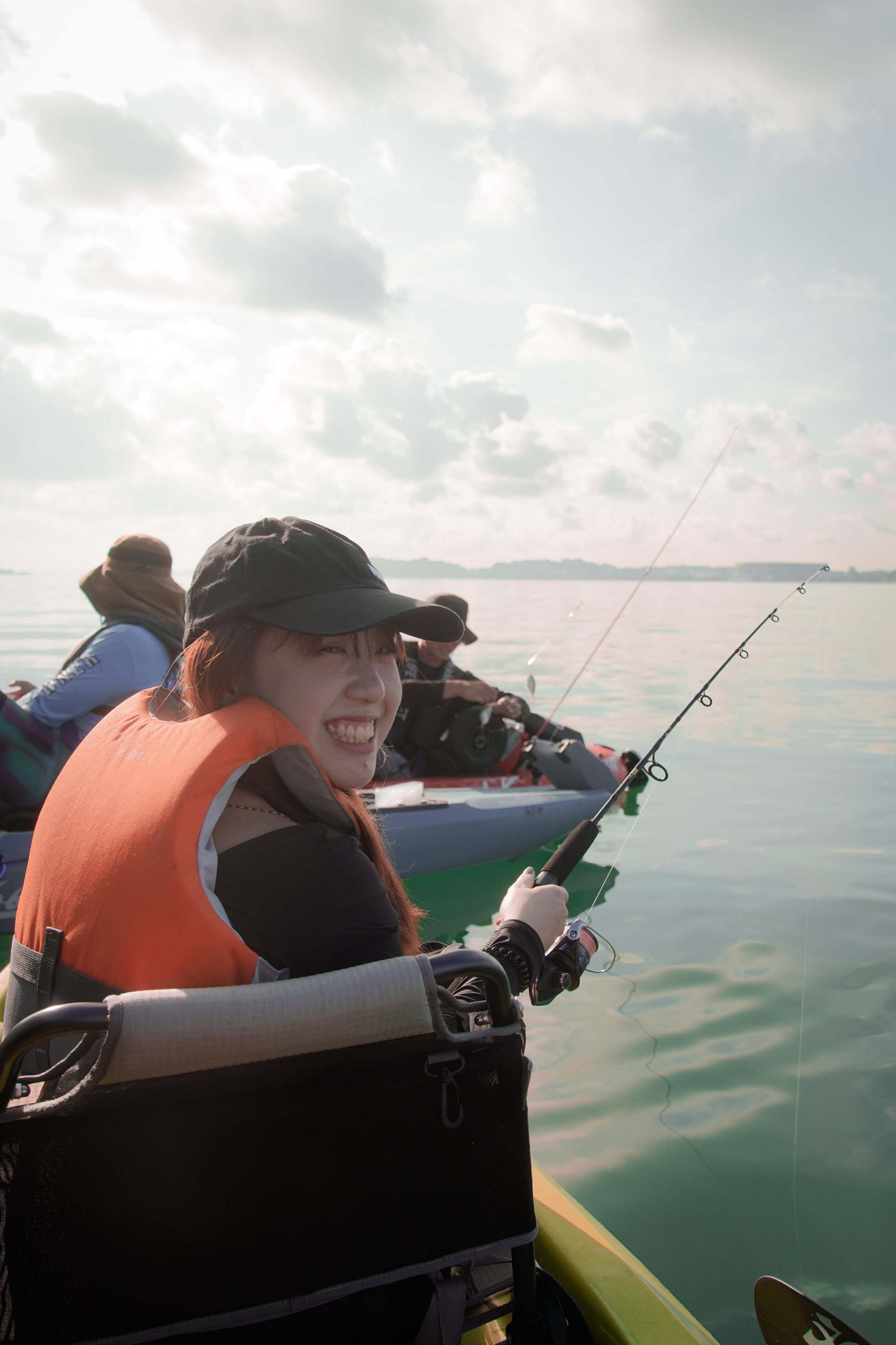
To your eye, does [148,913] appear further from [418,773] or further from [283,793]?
[418,773]

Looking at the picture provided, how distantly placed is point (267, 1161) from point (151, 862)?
1.46 feet

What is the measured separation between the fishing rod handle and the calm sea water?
54.8 inches

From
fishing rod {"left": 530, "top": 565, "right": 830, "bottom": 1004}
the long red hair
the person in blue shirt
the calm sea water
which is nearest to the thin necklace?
the long red hair

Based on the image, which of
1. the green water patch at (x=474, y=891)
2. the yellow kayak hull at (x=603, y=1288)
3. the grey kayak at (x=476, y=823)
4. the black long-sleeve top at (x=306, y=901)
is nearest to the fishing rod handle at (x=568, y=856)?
the yellow kayak hull at (x=603, y=1288)

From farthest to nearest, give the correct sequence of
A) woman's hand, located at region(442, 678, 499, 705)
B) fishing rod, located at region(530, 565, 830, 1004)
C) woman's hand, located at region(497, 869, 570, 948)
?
woman's hand, located at region(442, 678, 499, 705) < fishing rod, located at region(530, 565, 830, 1004) < woman's hand, located at region(497, 869, 570, 948)

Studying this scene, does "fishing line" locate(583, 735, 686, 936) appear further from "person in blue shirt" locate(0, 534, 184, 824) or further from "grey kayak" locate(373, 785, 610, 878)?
"person in blue shirt" locate(0, 534, 184, 824)

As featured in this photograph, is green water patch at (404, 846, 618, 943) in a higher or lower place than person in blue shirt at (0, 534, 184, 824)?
lower

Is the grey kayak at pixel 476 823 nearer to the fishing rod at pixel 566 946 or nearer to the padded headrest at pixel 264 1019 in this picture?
the fishing rod at pixel 566 946

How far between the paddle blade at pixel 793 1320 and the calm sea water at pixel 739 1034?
0.58 meters

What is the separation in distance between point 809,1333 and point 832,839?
232 inches

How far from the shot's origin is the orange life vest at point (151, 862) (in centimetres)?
133

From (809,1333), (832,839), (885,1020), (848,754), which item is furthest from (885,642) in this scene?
(809,1333)

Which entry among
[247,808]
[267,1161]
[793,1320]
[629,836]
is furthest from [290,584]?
[629,836]

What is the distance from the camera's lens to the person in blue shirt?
5.09 metres
